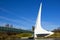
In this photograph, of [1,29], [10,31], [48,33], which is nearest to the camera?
[48,33]

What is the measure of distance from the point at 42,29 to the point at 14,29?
43583mm

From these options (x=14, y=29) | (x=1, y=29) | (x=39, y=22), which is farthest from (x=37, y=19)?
(x=14, y=29)

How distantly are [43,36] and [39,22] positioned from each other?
457 cm

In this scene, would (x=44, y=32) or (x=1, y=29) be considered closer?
(x=44, y=32)

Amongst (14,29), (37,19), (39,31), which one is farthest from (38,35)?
(14,29)

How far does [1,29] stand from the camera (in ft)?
263

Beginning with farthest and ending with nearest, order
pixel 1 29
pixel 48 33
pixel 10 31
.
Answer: pixel 10 31 → pixel 1 29 → pixel 48 33

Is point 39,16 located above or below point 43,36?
above

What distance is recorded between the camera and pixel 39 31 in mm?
47344

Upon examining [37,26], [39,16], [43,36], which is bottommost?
[43,36]

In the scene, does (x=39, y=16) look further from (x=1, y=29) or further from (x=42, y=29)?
(x=1, y=29)

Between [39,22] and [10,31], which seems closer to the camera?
[39,22]

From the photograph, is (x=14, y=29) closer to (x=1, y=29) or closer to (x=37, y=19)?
(x=1, y=29)

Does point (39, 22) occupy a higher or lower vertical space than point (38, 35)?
higher
